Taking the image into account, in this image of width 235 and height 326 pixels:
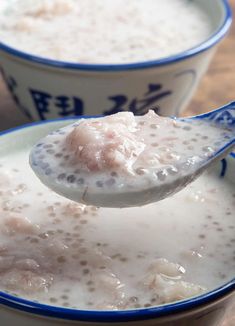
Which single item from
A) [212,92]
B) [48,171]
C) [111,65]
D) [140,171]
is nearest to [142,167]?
[140,171]

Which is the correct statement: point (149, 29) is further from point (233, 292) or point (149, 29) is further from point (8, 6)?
point (233, 292)

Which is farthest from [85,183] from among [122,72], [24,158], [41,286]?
[122,72]

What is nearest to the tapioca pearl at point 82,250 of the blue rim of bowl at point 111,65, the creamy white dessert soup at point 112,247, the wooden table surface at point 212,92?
the creamy white dessert soup at point 112,247

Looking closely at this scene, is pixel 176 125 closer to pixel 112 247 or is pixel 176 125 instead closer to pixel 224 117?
pixel 224 117

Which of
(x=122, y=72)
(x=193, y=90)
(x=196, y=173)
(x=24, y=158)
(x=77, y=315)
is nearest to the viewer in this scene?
(x=77, y=315)

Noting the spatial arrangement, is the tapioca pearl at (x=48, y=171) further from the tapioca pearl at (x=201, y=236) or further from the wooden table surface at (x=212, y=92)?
the wooden table surface at (x=212, y=92)

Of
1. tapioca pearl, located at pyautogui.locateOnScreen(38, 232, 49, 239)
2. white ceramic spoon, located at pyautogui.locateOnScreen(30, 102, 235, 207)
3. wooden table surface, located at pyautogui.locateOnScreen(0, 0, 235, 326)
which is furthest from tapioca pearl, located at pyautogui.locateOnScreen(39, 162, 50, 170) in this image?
wooden table surface, located at pyautogui.locateOnScreen(0, 0, 235, 326)

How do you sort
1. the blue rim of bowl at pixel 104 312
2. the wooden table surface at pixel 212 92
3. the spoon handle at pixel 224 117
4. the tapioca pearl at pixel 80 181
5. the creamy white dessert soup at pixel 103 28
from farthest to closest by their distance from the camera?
the wooden table surface at pixel 212 92 → the creamy white dessert soup at pixel 103 28 → the spoon handle at pixel 224 117 → the tapioca pearl at pixel 80 181 → the blue rim of bowl at pixel 104 312
